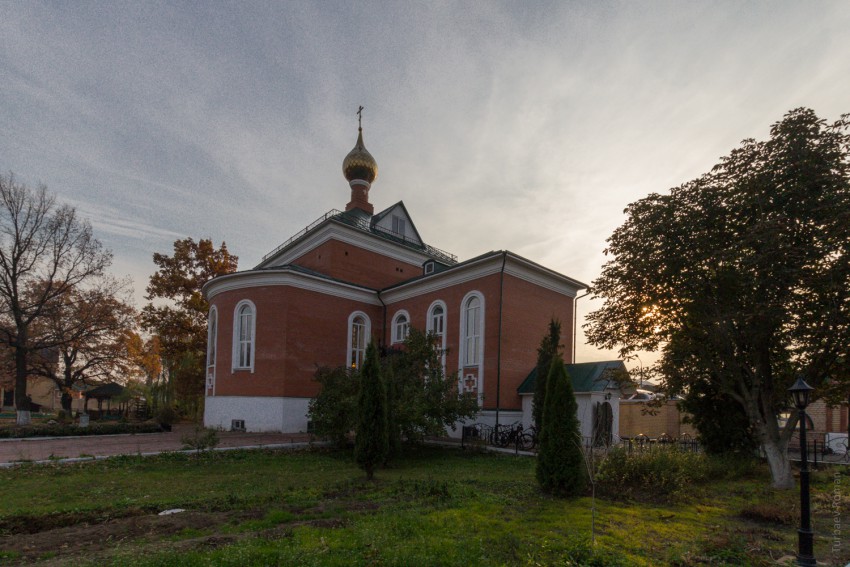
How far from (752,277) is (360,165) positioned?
73.3 ft

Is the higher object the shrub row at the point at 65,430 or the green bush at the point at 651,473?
the green bush at the point at 651,473

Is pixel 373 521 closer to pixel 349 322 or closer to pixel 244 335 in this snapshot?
pixel 244 335

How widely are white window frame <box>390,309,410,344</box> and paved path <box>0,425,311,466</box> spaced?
20.3 ft

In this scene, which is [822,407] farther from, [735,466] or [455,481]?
→ [455,481]

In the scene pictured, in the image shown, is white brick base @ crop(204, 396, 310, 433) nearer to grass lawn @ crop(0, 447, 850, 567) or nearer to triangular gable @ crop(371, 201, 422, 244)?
grass lawn @ crop(0, 447, 850, 567)

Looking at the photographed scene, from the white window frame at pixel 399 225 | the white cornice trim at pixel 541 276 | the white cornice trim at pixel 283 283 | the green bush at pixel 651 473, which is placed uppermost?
the white window frame at pixel 399 225

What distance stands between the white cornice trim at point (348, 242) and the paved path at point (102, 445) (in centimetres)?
965

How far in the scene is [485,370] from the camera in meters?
17.7

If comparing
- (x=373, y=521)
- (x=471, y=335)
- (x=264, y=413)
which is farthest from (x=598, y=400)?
(x=264, y=413)

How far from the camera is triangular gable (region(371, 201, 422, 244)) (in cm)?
2567

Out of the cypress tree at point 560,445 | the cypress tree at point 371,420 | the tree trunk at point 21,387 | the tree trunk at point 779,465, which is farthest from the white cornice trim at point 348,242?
the tree trunk at point 779,465

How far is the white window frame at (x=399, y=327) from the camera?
855 inches

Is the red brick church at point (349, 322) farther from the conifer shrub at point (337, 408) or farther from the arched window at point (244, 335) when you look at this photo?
the conifer shrub at point (337, 408)

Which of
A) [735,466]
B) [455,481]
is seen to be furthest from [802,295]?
[455,481]
